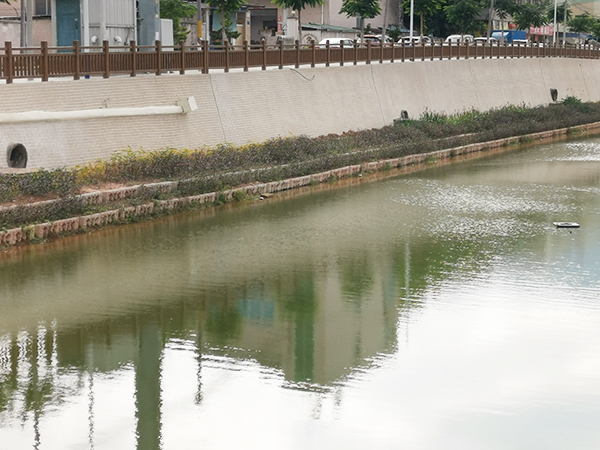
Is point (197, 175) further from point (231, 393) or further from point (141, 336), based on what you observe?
point (231, 393)

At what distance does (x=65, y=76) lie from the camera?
23.4 meters

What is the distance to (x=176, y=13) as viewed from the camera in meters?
47.1

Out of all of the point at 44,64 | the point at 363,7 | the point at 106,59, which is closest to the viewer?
the point at 44,64

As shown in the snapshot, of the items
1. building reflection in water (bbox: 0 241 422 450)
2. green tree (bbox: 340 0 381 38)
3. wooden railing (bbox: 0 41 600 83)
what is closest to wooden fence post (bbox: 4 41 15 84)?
wooden railing (bbox: 0 41 600 83)

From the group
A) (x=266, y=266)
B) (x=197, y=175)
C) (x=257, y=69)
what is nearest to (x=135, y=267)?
(x=266, y=266)

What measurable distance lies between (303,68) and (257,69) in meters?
2.48

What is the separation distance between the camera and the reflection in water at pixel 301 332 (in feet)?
35.1

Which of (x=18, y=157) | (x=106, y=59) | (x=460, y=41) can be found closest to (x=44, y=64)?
(x=106, y=59)

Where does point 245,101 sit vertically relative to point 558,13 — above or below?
below

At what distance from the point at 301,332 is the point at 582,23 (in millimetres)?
80841

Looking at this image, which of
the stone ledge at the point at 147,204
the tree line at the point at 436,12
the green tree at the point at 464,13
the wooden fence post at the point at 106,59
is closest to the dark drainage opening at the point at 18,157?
the stone ledge at the point at 147,204

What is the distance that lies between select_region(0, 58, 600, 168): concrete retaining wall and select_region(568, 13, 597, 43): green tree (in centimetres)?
4224

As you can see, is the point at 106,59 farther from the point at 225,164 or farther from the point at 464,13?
the point at 464,13

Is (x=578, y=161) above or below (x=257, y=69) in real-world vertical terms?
below
